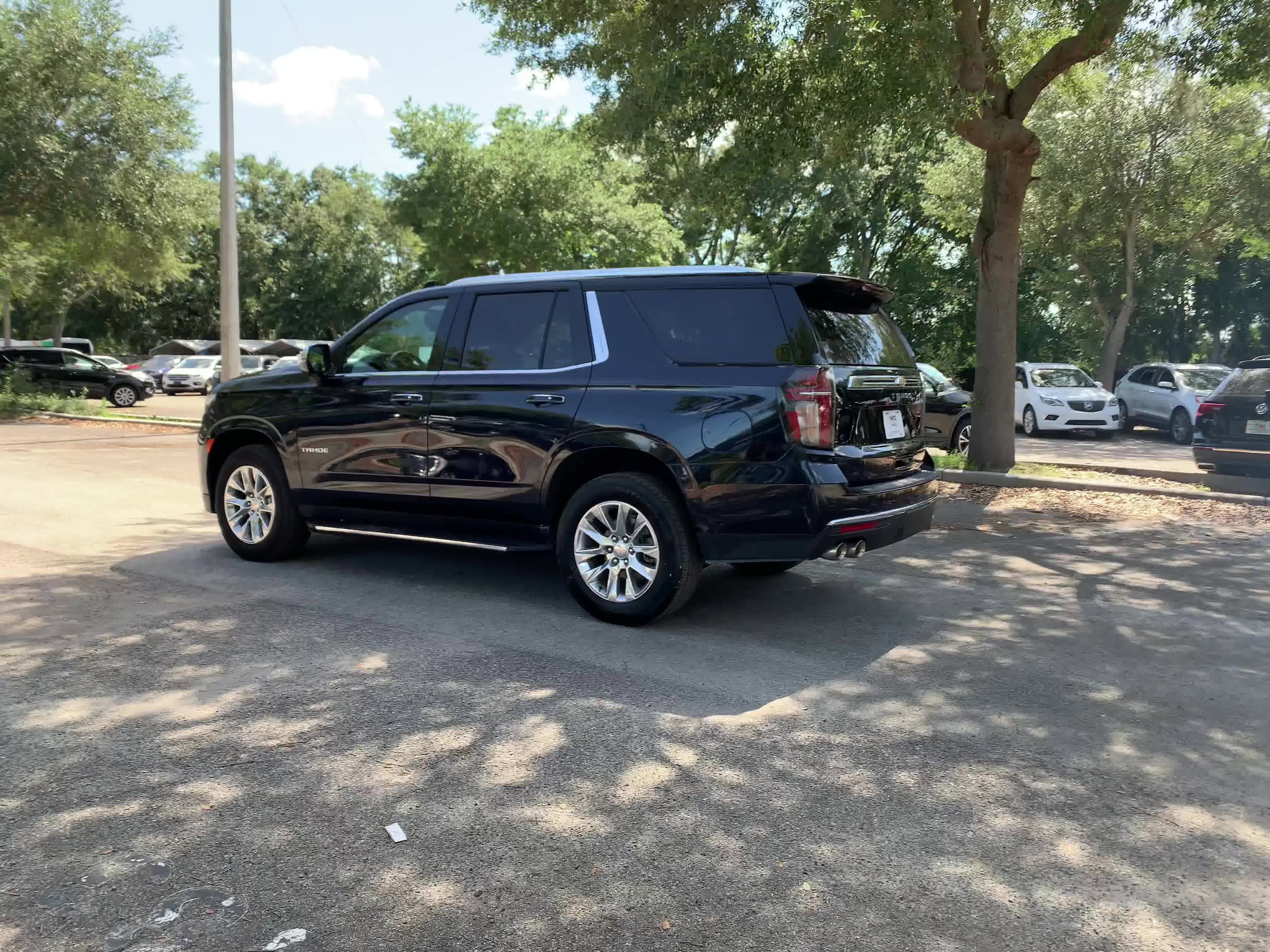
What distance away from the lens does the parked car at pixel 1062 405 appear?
20156 millimetres

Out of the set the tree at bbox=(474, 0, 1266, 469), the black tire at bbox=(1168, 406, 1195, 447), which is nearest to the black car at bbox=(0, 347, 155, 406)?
the tree at bbox=(474, 0, 1266, 469)

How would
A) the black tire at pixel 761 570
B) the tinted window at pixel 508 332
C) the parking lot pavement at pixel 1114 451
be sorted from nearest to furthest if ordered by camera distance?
the tinted window at pixel 508 332 → the black tire at pixel 761 570 → the parking lot pavement at pixel 1114 451

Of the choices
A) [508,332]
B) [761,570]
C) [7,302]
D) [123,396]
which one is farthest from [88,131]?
[7,302]

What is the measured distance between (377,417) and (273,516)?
1.18 meters

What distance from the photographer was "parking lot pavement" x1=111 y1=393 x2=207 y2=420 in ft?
85.7

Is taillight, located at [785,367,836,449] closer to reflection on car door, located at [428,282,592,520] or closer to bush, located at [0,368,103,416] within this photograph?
reflection on car door, located at [428,282,592,520]

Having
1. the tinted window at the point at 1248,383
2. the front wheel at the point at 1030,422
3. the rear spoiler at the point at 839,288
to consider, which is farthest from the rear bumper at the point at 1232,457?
the front wheel at the point at 1030,422

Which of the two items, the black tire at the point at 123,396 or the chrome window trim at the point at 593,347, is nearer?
the chrome window trim at the point at 593,347

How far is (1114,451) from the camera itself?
57.8 ft

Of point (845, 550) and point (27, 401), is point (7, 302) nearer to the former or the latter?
point (27, 401)

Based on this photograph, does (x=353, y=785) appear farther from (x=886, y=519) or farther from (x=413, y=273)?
(x=413, y=273)

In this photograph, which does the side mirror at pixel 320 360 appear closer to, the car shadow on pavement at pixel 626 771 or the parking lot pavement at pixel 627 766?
the parking lot pavement at pixel 627 766

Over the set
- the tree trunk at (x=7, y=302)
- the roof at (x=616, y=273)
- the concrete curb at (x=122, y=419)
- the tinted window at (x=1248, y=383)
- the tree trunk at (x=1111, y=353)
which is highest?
the tree trunk at (x=7, y=302)

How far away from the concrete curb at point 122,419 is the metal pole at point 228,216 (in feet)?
11.9
